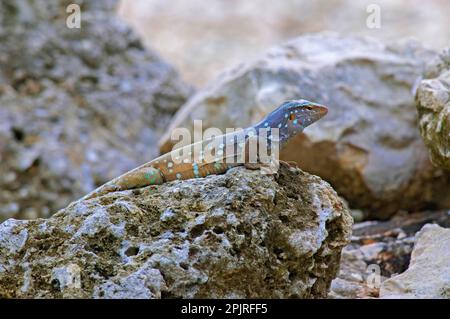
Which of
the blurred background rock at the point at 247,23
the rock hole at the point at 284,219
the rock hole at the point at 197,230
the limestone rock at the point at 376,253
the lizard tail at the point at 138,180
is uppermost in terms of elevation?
the blurred background rock at the point at 247,23

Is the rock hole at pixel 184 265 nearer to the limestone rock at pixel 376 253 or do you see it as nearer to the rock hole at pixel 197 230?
the rock hole at pixel 197 230

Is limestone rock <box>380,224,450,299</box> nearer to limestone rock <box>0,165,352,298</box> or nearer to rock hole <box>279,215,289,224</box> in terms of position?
limestone rock <box>0,165,352,298</box>

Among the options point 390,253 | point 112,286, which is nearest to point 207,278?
point 112,286

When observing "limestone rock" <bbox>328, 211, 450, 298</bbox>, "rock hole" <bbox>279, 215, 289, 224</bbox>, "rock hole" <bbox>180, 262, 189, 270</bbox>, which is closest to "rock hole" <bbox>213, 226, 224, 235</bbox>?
"rock hole" <bbox>180, 262, 189, 270</bbox>

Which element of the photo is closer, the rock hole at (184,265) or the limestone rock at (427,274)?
the rock hole at (184,265)

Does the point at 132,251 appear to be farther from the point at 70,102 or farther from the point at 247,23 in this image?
the point at 247,23

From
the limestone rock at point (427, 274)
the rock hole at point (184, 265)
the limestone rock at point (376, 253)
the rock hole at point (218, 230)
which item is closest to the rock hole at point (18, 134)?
the limestone rock at point (376, 253)

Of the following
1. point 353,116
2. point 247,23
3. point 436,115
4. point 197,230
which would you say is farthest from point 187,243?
point 247,23

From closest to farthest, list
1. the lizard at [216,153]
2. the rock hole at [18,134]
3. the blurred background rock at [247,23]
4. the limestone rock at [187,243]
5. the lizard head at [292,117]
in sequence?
the limestone rock at [187,243]
the lizard at [216,153]
the lizard head at [292,117]
the rock hole at [18,134]
the blurred background rock at [247,23]
